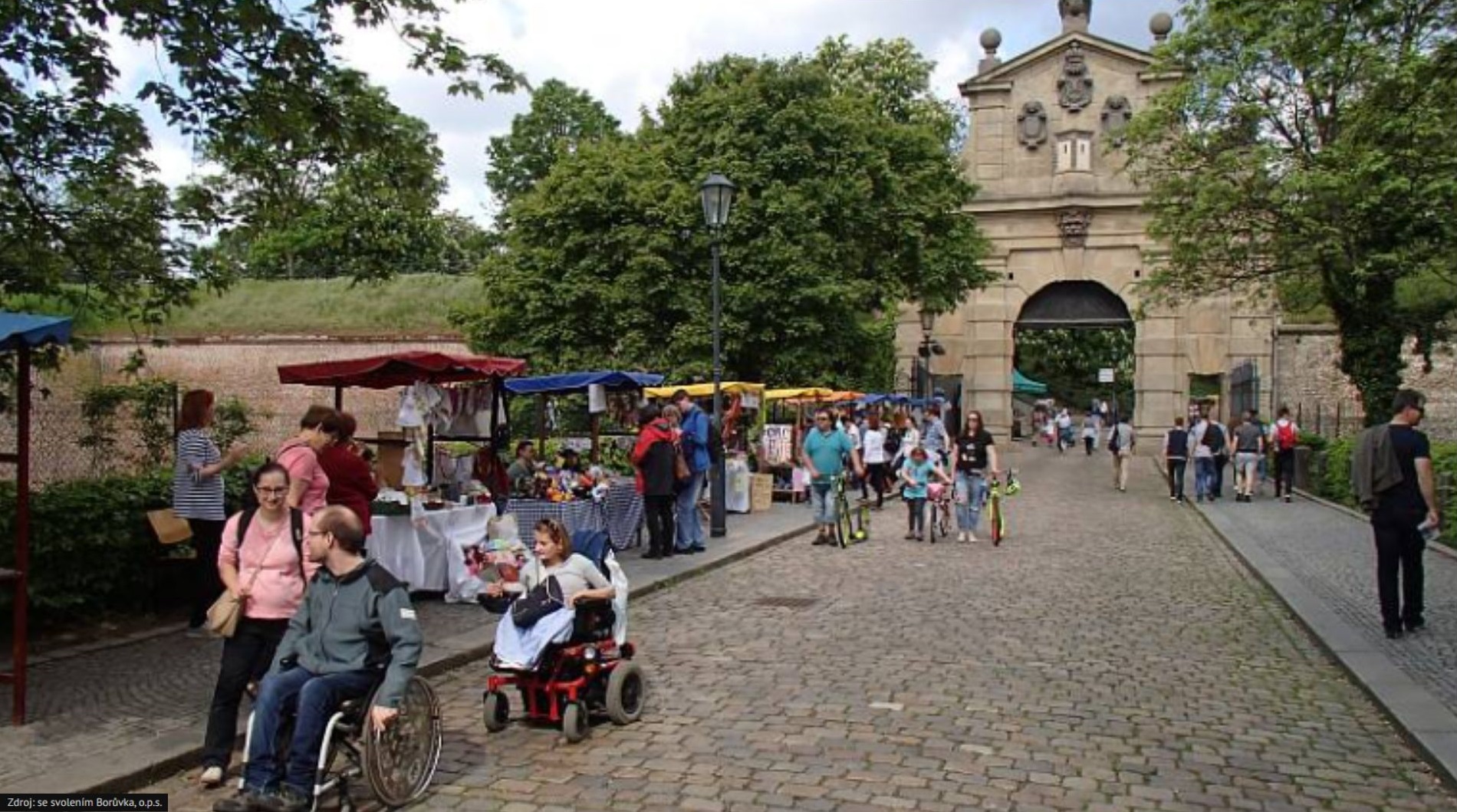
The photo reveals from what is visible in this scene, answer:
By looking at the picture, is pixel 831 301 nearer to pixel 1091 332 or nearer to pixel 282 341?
pixel 282 341

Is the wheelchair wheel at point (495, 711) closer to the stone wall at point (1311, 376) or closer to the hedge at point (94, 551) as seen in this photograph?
the hedge at point (94, 551)

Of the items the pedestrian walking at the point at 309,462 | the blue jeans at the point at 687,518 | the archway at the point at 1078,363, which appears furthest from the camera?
the archway at the point at 1078,363

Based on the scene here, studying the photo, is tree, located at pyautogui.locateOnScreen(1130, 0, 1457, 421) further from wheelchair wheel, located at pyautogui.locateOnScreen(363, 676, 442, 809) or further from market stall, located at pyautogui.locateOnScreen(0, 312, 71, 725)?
market stall, located at pyautogui.locateOnScreen(0, 312, 71, 725)

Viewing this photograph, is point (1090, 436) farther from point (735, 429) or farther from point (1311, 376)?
point (735, 429)

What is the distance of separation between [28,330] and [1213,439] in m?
22.8

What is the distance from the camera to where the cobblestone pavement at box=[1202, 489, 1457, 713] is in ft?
28.3

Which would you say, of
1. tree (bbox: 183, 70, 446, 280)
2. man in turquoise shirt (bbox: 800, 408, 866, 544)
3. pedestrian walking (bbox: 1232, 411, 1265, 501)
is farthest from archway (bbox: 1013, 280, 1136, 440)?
tree (bbox: 183, 70, 446, 280)

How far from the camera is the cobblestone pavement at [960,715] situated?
578 centimetres

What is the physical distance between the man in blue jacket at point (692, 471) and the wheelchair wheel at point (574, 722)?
8.00 m

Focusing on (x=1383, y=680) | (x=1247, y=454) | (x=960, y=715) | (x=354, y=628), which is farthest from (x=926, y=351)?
(x=354, y=628)

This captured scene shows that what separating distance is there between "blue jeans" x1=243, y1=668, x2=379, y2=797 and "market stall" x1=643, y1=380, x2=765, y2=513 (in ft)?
47.3

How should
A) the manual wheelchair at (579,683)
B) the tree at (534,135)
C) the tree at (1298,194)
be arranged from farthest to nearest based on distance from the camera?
the tree at (534,135), the tree at (1298,194), the manual wheelchair at (579,683)

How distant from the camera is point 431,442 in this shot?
46.9ft

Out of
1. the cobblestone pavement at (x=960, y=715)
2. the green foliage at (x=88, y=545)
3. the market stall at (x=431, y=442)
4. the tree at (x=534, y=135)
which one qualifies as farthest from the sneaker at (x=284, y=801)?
the tree at (x=534, y=135)
